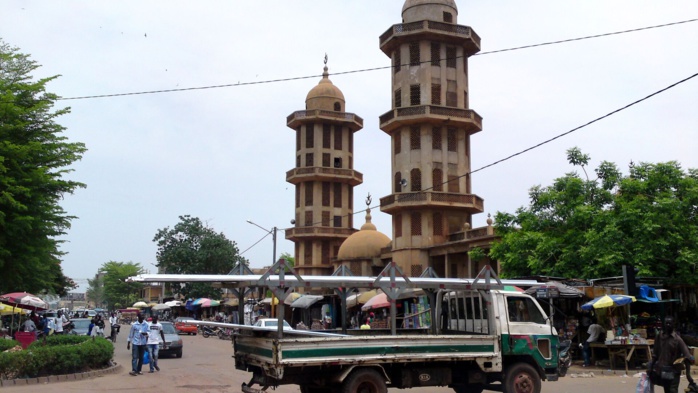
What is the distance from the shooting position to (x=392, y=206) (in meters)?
44.0

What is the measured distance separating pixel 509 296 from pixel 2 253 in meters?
17.4

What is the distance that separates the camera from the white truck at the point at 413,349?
413 inches

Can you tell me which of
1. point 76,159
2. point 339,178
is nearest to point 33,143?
point 76,159

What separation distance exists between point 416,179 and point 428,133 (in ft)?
10.1

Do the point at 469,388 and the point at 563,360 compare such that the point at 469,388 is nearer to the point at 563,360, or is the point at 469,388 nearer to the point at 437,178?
the point at 563,360

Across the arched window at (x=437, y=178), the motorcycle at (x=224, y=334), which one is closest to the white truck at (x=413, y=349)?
the motorcycle at (x=224, y=334)

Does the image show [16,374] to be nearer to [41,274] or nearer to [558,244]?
[41,274]

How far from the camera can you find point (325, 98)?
64.8 metres

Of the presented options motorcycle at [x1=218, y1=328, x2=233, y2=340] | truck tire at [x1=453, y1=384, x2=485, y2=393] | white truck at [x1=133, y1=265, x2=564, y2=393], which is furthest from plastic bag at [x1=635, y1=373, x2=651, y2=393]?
motorcycle at [x1=218, y1=328, x2=233, y2=340]

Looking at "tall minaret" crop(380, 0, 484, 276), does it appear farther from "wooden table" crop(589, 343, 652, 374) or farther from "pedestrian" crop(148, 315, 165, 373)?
"pedestrian" crop(148, 315, 165, 373)

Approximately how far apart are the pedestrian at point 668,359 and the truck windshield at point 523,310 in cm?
219

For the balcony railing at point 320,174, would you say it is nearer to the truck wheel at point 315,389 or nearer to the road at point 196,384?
the road at point 196,384

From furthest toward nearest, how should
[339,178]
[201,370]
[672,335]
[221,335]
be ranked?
[339,178]
[221,335]
[201,370]
[672,335]

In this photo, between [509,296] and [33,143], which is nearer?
[509,296]
